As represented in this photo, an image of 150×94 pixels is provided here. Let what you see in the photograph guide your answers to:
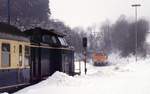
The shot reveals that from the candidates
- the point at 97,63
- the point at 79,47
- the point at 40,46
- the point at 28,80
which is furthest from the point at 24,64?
the point at 79,47

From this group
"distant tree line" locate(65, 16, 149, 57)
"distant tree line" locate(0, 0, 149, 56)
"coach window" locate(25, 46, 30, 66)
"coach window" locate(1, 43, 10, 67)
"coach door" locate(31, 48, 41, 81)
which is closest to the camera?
"coach window" locate(1, 43, 10, 67)

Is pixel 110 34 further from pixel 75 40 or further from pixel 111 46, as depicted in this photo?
pixel 75 40

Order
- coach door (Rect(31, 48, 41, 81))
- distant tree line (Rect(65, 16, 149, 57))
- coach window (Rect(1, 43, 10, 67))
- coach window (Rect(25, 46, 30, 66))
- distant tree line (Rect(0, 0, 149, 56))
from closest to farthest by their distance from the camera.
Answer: coach window (Rect(1, 43, 10, 67)) → coach window (Rect(25, 46, 30, 66)) → coach door (Rect(31, 48, 41, 81)) → distant tree line (Rect(0, 0, 149, 56)) → distant tree line (Rect(65, 16, 149, 57))

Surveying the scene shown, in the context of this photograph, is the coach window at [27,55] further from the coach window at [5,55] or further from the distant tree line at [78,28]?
the distant tree line at [78,28]

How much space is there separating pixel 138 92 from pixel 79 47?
73884 millimetres

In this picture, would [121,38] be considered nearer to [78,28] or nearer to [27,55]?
[78,28]

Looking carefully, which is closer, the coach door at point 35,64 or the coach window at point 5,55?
the coach window at point 5,55

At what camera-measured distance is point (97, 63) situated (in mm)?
65562

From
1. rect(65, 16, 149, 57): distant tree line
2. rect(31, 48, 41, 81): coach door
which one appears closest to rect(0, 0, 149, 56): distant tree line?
rect(65, 16, 149, 57): distant tree line

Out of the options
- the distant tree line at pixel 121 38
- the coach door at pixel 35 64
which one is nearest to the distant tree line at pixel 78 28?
the distant tree line at pixel 121 38

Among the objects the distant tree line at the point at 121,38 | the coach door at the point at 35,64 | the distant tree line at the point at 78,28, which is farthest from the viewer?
the distant tree line at the point at 121,38

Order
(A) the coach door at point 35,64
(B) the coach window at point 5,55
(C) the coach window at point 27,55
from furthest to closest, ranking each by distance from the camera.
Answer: (A) the coach door at point 35,64
(C) the coach window at point 27,55
(B) the coach window at point 5,55

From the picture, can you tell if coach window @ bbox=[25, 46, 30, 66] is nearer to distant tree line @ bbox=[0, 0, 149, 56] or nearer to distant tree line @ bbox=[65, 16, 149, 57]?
distant tree line @ bbox=[0, 0, 149, 56]

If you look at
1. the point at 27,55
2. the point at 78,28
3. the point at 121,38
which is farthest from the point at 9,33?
the point at 78,28
